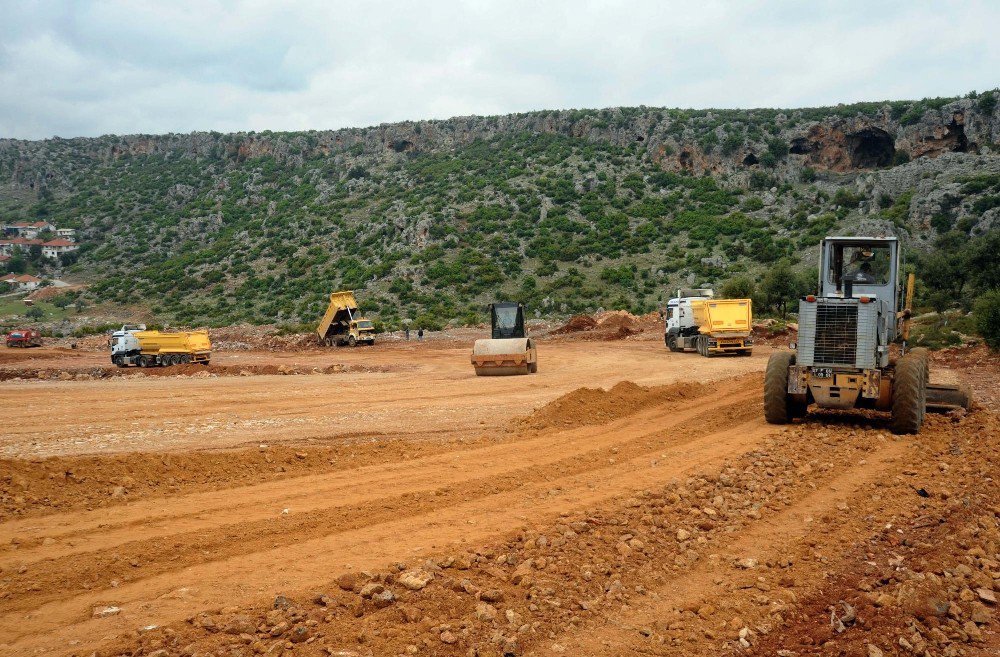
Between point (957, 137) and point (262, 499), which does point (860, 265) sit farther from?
point (957, 137)

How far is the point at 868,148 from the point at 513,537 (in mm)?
75011

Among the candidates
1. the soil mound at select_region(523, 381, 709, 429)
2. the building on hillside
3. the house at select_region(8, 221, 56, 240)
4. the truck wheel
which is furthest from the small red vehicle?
the truck wheel

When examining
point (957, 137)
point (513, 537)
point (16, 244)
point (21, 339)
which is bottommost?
point (21, 339)

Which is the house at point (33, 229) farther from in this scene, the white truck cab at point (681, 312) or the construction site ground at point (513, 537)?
the construction site ground at point (513, 537)

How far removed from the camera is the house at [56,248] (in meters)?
86.8

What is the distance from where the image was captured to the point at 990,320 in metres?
24.2

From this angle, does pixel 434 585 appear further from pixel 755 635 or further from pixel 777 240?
pixel 777 240

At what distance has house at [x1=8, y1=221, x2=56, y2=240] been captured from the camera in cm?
9181

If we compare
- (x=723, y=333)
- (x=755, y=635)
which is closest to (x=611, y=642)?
(x=755, y=635)

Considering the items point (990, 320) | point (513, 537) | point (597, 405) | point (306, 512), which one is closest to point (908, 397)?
point (597, 405)

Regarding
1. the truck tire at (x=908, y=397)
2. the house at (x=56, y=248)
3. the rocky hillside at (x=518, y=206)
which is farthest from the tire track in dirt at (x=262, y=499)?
the house at (x=56, y=248)

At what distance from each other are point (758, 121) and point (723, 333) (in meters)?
52.6

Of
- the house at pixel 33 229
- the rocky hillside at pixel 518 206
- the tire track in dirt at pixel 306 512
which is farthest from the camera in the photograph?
the house at pixel 33 229

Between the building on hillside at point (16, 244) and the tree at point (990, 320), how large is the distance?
3745 inches
